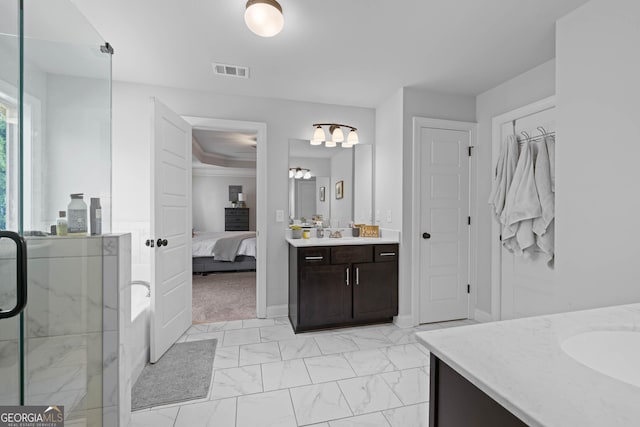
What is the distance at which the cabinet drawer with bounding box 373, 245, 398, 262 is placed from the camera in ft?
9.85

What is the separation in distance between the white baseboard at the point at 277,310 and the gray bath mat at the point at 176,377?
2.51 feet

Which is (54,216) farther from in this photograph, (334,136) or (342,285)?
(334,136)

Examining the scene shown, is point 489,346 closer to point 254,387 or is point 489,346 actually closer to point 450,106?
point 254,387

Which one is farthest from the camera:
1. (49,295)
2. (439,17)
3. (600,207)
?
(439,17)

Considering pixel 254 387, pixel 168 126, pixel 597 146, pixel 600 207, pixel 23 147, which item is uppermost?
pixel 168 126

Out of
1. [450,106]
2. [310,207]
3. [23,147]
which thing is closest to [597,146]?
[450,106]

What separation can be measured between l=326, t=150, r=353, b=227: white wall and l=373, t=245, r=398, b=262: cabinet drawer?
0.66 m

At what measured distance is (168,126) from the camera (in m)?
2.51

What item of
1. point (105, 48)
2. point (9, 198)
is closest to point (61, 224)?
point (9, 198)

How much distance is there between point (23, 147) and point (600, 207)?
9.36 ft

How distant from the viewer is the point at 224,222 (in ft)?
26.0

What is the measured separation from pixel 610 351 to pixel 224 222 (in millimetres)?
7886

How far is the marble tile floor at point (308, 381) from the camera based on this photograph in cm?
169

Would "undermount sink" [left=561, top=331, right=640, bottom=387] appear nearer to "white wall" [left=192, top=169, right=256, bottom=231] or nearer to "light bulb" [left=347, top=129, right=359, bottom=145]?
"light bulb" [left=347, top=129, right=359, bottom=145]
